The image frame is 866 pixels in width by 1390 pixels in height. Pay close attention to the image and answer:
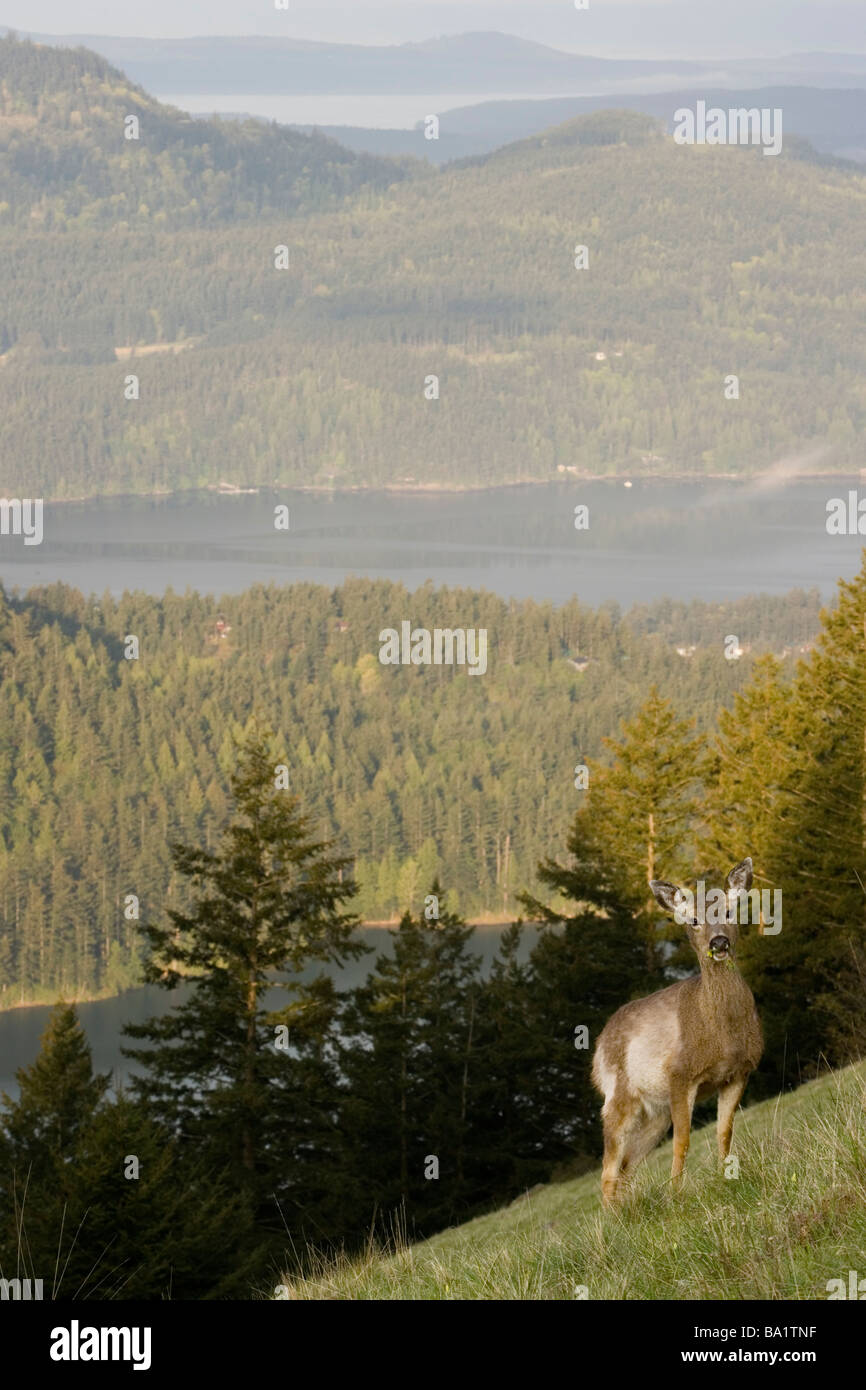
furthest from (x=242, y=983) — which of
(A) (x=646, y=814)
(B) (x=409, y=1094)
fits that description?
(A) (x=646, y=814)

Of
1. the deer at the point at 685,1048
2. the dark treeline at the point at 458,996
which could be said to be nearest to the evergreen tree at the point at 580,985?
the dark treeline at the point at 458,996

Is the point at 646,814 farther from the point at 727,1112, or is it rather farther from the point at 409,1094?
the point at 727,1112

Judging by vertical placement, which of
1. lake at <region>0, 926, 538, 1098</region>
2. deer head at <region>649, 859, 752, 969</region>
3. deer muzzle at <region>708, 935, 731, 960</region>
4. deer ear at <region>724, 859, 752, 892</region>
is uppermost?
deer ear at <region>724, 859, 752, 892</region>

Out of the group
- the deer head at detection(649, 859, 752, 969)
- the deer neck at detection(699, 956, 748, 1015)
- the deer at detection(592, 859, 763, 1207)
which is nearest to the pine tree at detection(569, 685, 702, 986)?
the deer at detection(592, 859, 763, 1207)

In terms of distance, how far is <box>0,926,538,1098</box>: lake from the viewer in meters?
135

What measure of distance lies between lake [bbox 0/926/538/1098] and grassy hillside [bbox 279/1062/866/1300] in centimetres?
11791

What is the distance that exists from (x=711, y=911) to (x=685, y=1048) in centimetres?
100

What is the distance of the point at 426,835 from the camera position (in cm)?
19850

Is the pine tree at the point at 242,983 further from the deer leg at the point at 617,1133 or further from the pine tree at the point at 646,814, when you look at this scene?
the deer leg at the point at 617,1133

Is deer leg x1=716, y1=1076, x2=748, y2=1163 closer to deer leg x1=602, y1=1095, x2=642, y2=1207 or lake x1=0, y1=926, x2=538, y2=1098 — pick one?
deer leg x1=602, y1=1095, x2=642, y2=1207

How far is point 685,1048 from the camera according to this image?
997 cm

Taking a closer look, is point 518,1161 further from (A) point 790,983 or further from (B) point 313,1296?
(B) point 313,1296
